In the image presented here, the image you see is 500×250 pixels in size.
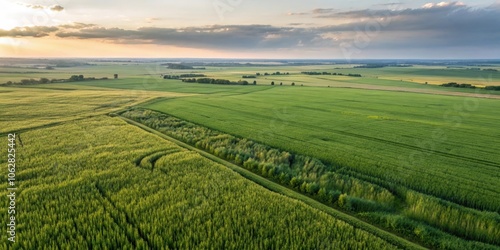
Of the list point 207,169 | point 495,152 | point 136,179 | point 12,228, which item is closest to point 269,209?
point 207,169

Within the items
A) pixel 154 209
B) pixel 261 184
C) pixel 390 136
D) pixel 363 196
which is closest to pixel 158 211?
pixel 154 209

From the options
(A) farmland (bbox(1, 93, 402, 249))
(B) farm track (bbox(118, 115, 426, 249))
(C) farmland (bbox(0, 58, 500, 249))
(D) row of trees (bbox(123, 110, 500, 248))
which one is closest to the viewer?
(A) farmland (bbox(1, 93, 402, 249))

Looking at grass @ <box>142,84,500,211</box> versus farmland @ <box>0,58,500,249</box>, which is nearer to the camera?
farmland @ <box>0,58,500,249</box>

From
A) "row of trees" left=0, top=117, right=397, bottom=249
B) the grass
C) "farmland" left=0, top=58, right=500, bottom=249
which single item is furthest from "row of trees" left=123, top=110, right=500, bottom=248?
"row of trees" left=0, top=117, right=397, bottom=249

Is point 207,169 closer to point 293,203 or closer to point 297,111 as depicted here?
point 293,203

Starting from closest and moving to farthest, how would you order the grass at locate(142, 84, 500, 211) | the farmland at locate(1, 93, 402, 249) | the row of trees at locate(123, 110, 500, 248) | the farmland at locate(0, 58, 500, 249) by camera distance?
the farmland at locate(1, 93, 402, 249)
the farmland at locate(0, 58, 500, 249)
the row of trees at locate(123, 110, 500, 248)
the grass at locate(142, 84, 500, 211)

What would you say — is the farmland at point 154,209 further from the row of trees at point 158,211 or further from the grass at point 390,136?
the grass at point 390,136

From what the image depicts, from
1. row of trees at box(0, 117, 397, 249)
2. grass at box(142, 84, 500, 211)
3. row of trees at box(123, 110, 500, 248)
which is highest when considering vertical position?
grass at box(142, 84, 500, 211)

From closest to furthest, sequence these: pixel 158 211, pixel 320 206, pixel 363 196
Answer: pixel 158 211
pixel 320 206
pixel 363 196

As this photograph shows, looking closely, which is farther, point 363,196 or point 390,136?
point 390,136

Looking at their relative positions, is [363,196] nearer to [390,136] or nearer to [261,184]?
[261,184]

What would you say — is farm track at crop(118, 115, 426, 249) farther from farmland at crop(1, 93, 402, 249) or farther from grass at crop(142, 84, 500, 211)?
grass at crop(142, 84, 500, 211)
